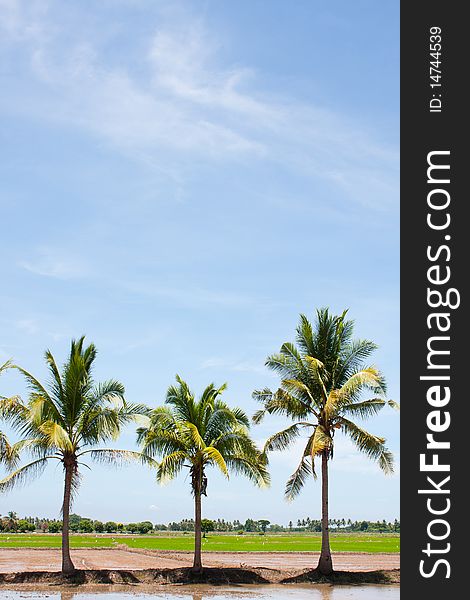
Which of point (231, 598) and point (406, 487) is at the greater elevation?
point (406, 487)

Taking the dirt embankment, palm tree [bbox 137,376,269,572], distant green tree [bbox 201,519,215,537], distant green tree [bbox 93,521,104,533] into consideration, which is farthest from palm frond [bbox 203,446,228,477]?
distant green tree [bbox 93,521,104,533]

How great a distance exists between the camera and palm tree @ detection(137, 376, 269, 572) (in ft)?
82.5

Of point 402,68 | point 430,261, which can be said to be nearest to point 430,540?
point 430,261

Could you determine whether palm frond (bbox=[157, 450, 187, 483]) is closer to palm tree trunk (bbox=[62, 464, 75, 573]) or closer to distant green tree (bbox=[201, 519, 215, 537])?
palm tree trunk (bbox=[62, 464, 75, 573])

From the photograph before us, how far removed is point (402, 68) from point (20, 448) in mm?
18360

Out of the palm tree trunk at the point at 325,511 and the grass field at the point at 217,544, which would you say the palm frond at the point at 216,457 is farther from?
the grass field at the point at 217,544

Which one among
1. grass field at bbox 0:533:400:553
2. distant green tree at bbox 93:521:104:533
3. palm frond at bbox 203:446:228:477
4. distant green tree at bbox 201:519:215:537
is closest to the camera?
Result: palm frond at bbox 203:446:228:477

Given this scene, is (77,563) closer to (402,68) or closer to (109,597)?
(109,597)

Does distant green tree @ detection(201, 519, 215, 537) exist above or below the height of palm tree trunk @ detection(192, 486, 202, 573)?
below

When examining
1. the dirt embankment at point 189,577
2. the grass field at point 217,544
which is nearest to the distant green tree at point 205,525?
the grass field at point 217,544

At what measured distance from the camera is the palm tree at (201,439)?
25.2 m

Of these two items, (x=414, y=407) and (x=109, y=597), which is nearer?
(x=414, y=407)

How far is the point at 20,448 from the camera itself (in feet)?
79.3

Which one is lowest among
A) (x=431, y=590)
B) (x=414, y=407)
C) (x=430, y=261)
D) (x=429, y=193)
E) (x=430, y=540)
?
(x=431, y=590)
